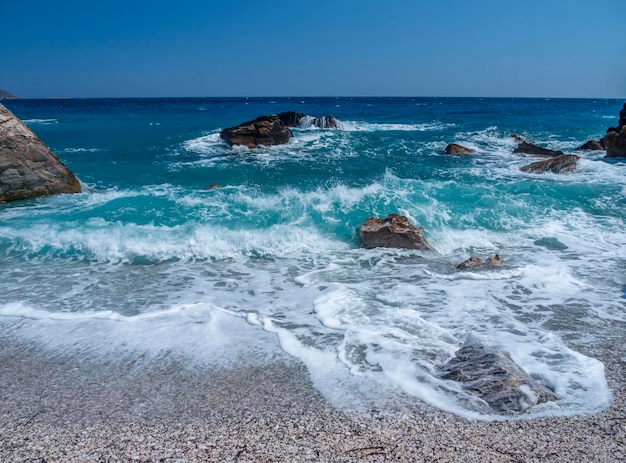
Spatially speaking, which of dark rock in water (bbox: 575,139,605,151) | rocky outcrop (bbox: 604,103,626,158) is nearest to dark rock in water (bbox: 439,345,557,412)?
rocky outcrop (bbox: 604,103,626,158)

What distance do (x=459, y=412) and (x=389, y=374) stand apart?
71cm

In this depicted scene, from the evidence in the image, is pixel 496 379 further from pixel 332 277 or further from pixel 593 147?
pixel 593 147

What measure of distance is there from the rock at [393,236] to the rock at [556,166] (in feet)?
27.4

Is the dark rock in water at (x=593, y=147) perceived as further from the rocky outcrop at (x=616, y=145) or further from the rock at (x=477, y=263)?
the rock at (x=477, y=263)

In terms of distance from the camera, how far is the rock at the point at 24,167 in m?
10.7

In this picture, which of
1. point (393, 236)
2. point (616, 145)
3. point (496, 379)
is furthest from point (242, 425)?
point (616, 145)

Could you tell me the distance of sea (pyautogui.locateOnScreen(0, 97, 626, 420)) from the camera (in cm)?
436

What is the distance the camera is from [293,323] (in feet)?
16.9

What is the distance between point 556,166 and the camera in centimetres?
1435

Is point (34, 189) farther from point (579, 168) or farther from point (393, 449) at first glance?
point (579, 168)

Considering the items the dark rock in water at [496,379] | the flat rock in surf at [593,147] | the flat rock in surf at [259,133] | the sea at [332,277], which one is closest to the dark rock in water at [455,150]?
the sea at [332,277]

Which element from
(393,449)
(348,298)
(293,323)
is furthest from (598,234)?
(393,449)

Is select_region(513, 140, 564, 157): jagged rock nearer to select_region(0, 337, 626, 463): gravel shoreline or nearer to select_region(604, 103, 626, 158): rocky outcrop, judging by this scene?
select_region(604, 103, 626, 158): rocky outcrop

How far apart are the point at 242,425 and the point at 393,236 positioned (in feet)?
16.4
